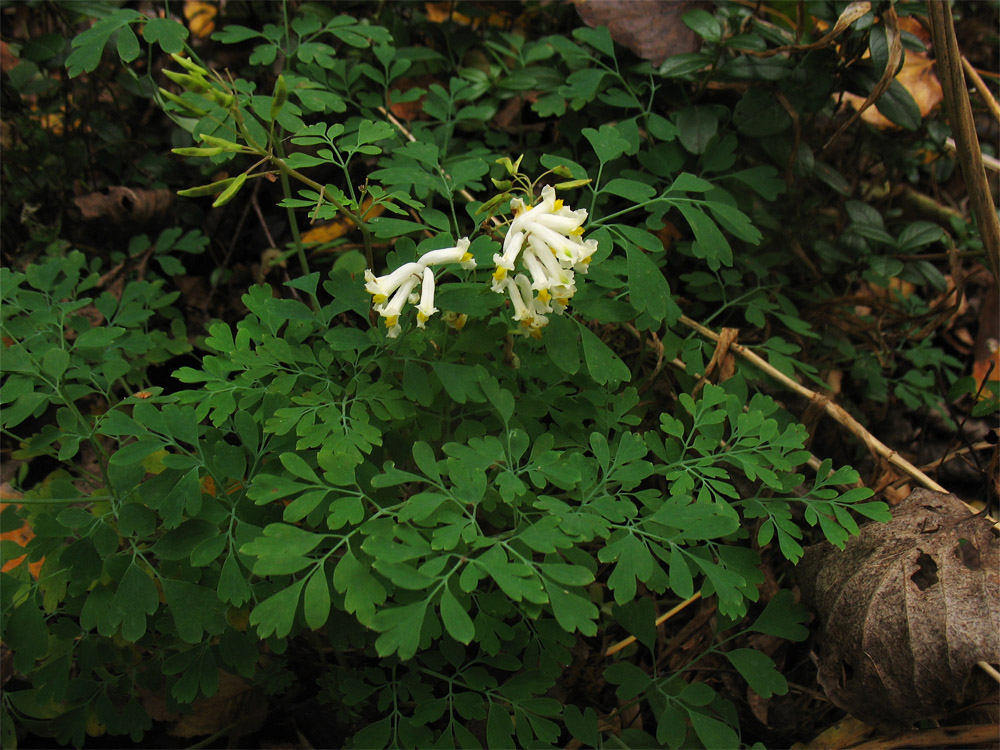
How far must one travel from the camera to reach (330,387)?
5.09ft

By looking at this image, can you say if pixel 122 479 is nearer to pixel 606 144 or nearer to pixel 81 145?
pixel 606 144

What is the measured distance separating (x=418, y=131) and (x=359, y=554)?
51.5 inches

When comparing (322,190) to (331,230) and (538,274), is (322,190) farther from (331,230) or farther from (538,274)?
(331,230)

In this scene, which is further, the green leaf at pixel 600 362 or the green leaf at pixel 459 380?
the green leaf at pixel 600 362

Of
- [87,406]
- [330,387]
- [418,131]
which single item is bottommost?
[87,406]

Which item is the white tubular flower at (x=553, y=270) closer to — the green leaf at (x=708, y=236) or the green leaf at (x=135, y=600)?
the green leaf at (x=708, y=236)

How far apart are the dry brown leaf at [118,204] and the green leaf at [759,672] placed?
7.90 ft

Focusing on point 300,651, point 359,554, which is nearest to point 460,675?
point 359,554

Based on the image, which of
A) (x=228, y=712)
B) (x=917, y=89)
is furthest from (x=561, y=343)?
(x=917, y=89)

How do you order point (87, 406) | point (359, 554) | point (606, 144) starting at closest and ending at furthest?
1. point (359, 554)
2. point (606, 144)
3. point (87, 406)

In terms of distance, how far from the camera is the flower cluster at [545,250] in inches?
52.5

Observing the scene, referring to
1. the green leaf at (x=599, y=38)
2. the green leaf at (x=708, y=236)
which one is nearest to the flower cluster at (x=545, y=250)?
the green leaf at (x=708, y=236)

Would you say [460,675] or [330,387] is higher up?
[330,387]

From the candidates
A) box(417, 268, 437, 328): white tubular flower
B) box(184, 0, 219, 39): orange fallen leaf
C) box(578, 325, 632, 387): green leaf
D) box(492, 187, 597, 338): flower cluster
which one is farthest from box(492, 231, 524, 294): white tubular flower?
box(184, 0, 219, 39): orange fallen leaf
